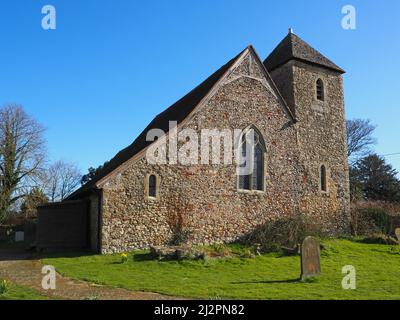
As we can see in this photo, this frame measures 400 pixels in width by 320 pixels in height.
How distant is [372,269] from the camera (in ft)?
Result: 46.0

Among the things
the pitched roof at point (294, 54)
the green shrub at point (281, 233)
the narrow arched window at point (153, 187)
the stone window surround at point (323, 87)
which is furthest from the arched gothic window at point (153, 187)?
the stone window surround at point (323, 87)

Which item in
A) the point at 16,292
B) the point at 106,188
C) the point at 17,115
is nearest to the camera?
the point at 16,292

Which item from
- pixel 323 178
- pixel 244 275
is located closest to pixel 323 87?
pixel 323 178

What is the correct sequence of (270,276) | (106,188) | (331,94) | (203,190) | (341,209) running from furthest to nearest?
1. (331,94)
2. (341,209)
3. (203,190)
4. (106,188)
5. (270,276)

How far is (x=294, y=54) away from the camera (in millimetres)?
22766

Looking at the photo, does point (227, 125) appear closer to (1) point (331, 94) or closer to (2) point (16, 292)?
(1) point (331, 94)

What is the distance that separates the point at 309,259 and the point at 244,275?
79.8 inches

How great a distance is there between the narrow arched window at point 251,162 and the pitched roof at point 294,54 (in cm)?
580

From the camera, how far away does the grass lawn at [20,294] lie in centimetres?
891

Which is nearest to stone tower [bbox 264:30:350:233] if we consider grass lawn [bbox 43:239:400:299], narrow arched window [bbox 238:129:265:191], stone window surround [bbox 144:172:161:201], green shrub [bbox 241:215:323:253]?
green shrub [bbox 241:215:323:253]

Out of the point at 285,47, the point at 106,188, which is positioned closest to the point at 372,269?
A: the point at 106,188

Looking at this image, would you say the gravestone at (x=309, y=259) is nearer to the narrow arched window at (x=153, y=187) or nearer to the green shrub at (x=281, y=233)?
the green shrub at (x=281, y=233)

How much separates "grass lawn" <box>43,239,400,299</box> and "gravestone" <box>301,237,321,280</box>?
1.03 feet

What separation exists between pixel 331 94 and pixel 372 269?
12.6 meters
